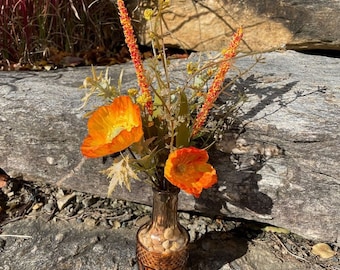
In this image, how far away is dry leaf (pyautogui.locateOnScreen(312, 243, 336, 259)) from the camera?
1.61 meters

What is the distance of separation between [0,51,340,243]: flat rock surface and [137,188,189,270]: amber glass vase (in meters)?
0.24

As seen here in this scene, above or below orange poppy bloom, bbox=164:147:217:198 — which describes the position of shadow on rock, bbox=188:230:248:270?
below

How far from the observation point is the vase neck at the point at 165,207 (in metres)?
1.38

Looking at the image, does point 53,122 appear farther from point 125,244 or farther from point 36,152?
point 125,244

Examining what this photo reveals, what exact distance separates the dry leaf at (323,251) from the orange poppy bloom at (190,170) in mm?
569

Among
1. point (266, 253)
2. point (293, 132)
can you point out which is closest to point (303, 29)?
point (293, 132)

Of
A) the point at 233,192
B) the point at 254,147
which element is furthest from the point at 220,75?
the point at 233,192

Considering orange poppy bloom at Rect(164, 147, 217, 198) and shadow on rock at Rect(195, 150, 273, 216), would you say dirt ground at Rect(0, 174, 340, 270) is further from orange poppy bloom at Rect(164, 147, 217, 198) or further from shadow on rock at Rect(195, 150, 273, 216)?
orange poppy bloom at Rect(164, 147, 217, 198)

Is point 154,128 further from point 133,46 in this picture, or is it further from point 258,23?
point 258,23

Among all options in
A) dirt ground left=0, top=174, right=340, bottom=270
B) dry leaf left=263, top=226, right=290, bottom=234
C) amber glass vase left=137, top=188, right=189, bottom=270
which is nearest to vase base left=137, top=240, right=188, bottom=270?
amber glass vase left=137, top=188, right=189, bottom=270

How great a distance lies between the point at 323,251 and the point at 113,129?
2.72 ft

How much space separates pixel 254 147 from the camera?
154 cm

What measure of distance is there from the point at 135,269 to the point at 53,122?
1.75 ft

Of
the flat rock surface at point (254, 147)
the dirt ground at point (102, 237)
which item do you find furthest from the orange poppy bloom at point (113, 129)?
the dirt ground at point (102, 237)
